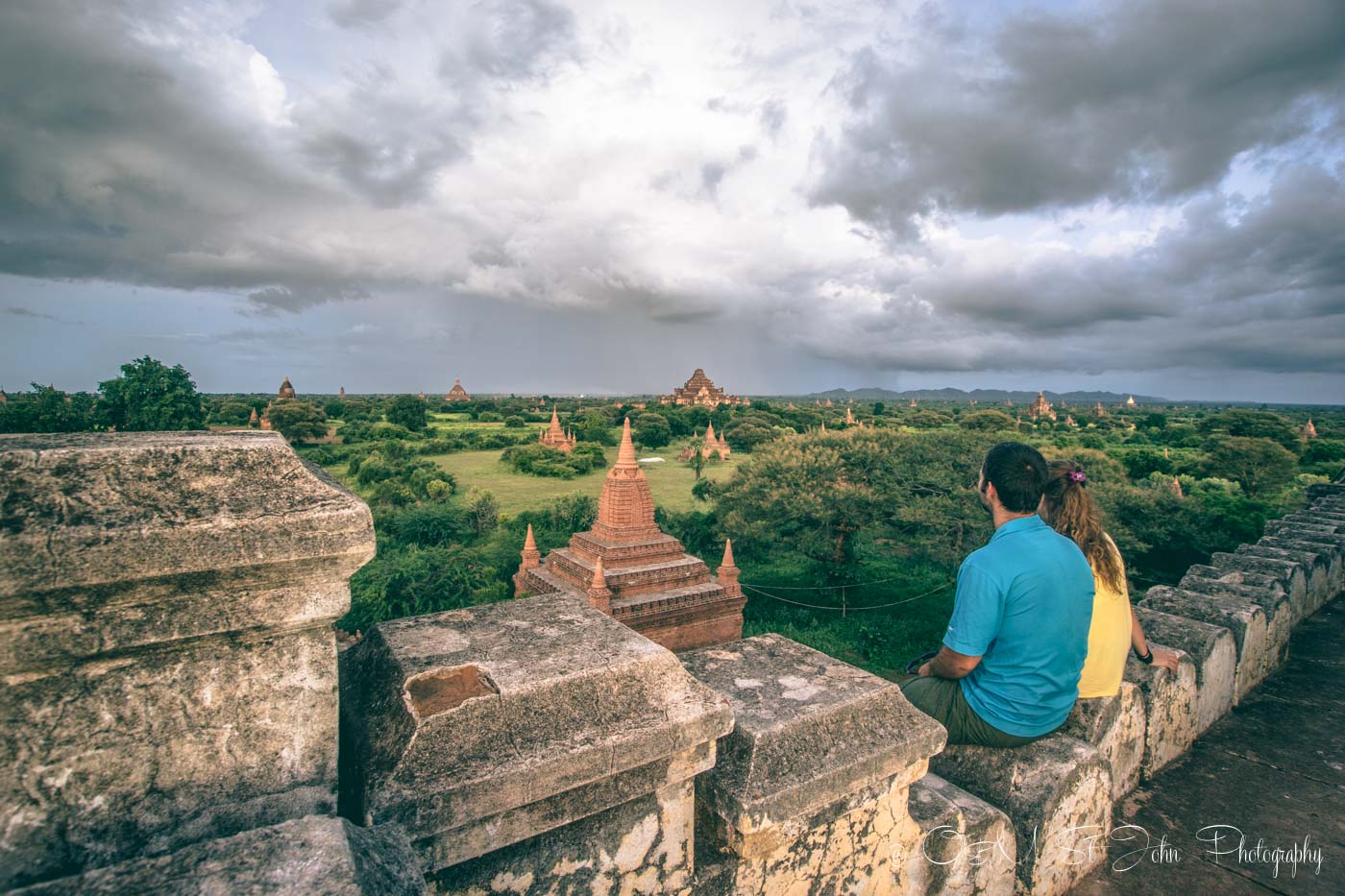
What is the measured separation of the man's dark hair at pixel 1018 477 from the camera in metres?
2.30

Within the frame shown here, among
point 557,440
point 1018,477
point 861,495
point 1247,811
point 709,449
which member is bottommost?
point 709,449

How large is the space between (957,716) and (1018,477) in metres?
0.86

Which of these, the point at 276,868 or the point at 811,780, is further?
the point at 811,780

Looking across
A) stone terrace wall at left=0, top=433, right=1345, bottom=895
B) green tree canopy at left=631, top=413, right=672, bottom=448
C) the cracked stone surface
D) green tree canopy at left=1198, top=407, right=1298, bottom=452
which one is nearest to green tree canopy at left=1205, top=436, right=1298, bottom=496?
green tree canopy at left=1198, top=407, right=1298, bottom=452

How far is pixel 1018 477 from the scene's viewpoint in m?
2.31

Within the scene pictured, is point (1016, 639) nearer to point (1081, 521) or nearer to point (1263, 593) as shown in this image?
point (1081, 521)

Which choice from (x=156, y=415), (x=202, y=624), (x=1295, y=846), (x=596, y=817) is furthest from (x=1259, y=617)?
(x=156, y=415)

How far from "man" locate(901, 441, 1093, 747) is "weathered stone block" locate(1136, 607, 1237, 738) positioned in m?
1.35

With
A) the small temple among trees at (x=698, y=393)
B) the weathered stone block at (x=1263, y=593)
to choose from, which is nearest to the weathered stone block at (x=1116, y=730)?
the weathered stone block at (x=1263, y=593)

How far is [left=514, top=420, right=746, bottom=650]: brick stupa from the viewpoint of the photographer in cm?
1337

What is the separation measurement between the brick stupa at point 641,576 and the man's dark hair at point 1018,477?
11134 mm

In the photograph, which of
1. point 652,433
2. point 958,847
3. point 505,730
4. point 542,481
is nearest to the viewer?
point 505,730

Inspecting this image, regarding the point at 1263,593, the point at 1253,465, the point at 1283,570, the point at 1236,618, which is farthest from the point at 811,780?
the point at 1253,465

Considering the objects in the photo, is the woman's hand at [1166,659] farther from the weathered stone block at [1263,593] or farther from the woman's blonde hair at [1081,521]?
the weathered stone block at [1263,593]
